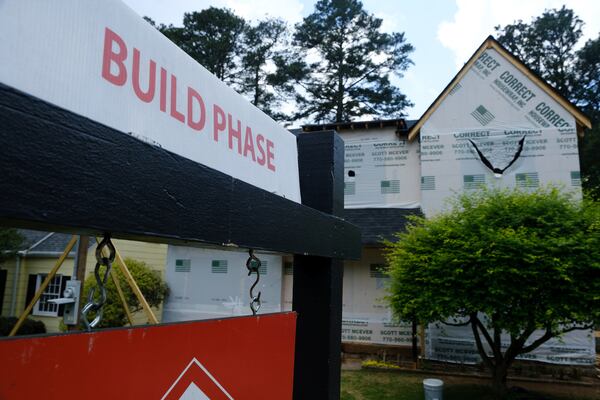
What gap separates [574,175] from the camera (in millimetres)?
11508

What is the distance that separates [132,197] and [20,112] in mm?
257

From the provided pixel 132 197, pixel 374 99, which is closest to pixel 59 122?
pixel 132 197

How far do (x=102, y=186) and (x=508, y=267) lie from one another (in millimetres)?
7880

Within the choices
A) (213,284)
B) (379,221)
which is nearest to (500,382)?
(379,221)

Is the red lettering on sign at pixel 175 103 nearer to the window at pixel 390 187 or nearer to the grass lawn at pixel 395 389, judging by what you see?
the grass lawn at pixel 395 389

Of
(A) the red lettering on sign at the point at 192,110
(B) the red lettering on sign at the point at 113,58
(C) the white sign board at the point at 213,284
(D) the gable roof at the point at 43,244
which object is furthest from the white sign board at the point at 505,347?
(D) the gable roof at the point at 43,244

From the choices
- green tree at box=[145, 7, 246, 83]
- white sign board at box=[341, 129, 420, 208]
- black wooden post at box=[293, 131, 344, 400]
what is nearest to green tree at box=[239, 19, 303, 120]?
green tree at box=[145, 7, 246, 83]

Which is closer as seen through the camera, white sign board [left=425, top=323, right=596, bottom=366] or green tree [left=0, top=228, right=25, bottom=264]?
white sign board [left=425, top=323, right=596, bottom=366]

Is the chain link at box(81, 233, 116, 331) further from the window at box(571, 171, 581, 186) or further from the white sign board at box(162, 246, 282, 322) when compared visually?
the window at box(571, 171, 581, 186)

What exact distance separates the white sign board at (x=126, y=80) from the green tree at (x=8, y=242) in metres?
13.2

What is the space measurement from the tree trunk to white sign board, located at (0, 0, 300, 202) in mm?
8566

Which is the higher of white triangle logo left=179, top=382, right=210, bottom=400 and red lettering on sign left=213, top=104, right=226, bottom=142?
red lettering on sign left=213, top=104, right=226, bottom=142

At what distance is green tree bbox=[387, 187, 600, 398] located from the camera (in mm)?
7238

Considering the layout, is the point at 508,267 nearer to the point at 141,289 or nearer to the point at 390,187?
the point at 390,187
